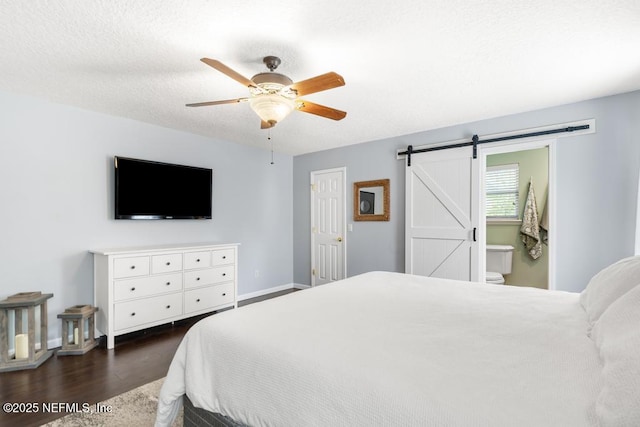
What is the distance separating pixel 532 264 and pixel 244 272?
4.22m

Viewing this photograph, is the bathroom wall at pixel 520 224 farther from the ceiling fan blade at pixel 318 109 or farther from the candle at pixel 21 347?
the candle at pixel 21 347

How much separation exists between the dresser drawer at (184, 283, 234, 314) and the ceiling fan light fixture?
2369 mm

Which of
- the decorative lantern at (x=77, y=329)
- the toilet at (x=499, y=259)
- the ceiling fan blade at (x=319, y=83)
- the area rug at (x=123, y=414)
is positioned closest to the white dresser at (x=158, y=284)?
the decorative lantern at (x=77, y=329)

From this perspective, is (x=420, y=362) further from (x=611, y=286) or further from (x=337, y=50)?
(x=337, y=50)

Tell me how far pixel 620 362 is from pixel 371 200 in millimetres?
3796

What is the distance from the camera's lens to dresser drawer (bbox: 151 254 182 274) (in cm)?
328

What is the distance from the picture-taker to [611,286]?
1476 mm

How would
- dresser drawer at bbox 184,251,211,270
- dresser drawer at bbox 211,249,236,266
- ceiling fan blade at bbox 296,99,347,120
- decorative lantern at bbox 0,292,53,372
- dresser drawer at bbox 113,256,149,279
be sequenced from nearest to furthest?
ceiling fan blade at bbox 296,99,347,120 → decorative lantern at bbox 0,292,53,372 → dresser drawer at bbox 113,256,149,279 → dresser drawer at bbox 184,251,211,270 → dresser drawer at bbox 211,249,236,266

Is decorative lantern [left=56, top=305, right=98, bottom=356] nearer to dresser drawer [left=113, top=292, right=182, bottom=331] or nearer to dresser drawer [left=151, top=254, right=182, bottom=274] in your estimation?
dresser drawer [left=113, top=292, right=182, bottom=331]

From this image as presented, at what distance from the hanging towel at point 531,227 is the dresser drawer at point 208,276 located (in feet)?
13.6

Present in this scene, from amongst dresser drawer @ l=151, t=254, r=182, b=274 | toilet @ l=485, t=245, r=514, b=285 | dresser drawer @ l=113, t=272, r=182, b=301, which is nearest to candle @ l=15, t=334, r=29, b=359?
dresser drawer @ l=113, t=272, r=182, b=301

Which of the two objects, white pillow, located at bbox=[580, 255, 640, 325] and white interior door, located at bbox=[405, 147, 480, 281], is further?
white interior door, located at bbox=[405, 147, 480, 281]


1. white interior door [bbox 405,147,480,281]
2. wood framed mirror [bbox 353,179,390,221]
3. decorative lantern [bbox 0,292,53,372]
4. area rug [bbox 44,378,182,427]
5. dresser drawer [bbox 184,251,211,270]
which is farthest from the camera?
wood framed mirror [bbox 353,179,390,221]

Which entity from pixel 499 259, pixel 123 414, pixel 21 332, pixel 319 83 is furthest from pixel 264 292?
pixel 319 83
